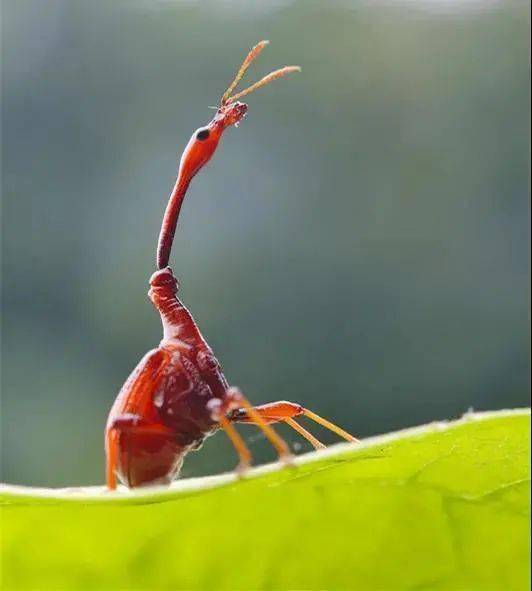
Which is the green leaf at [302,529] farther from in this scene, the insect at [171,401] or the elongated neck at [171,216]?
the elongated neck at [171,216]

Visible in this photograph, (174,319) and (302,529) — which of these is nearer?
(302,529)

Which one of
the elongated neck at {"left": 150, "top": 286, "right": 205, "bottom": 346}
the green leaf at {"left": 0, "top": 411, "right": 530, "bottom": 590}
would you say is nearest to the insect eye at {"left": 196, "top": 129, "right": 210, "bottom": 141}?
the elongated neck at {"left": 150, "top": 286, "right": 205, "bottom": 346}

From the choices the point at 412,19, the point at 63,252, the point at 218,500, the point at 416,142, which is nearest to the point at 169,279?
the point at 218,500

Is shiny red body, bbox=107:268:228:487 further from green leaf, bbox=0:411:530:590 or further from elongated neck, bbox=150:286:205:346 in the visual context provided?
green leaf, bbox=0:411:530:590

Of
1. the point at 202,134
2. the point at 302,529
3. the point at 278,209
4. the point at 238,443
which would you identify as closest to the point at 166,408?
the point at 238,443

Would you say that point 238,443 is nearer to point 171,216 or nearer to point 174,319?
point 174,319

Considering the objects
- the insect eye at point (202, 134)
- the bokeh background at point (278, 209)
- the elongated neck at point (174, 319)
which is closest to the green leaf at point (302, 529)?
the elongated neck at point (174, 319)
